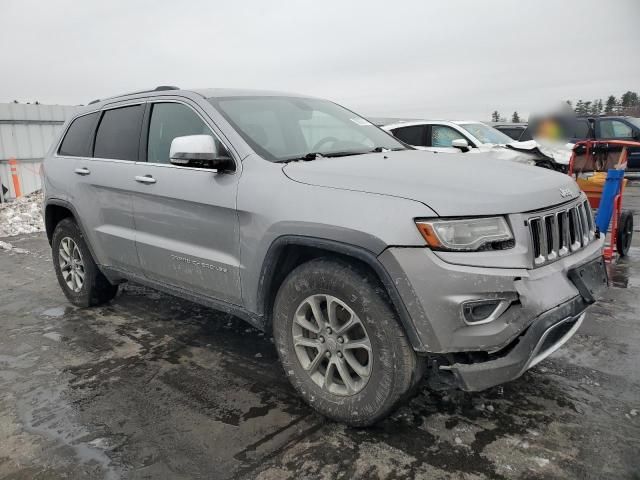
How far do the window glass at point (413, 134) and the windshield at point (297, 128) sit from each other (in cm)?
595

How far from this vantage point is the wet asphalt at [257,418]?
2.48 m

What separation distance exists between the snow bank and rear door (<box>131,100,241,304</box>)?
278 inches

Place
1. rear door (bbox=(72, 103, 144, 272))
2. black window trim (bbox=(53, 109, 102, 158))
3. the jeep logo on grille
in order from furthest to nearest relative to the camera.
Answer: black window trim (bbox=(53, 109, 102, 158)), rear door (bbox=(72, 103, 144, 272)), the jeep logo on grille

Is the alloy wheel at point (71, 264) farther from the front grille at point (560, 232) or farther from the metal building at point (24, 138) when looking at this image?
the metal building at point (24, 138)

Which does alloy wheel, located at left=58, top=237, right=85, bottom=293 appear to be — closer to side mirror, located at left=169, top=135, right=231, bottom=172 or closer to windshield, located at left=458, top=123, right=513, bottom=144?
side mirror, located at left=169, top=135, right=231, bottom=172

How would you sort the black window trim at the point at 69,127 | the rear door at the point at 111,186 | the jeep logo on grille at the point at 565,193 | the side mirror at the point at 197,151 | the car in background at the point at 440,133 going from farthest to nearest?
the car in background at the point at 440,133, the black window trim at the point at 69,127, the rear door at the point at 111,186, the side mirror at the point at 197,151, the jeep logo on grille at the point at 565,193

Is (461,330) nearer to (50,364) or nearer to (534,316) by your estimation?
(534,316)

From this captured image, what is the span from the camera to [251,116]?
11.7 feet

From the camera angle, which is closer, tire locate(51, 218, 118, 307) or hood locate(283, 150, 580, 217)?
hood locate(283, 150, 580, 217)

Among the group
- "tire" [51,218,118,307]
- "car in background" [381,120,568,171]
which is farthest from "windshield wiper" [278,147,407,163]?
"car in background" [381,120,568,171]

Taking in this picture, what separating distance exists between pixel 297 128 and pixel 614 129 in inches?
543

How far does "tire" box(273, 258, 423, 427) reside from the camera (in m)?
Answer: 2.50

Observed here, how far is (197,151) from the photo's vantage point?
121 inches

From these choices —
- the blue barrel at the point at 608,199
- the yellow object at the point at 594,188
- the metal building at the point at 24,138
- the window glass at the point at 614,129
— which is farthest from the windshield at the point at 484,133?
the metal building at the point at 24,138
